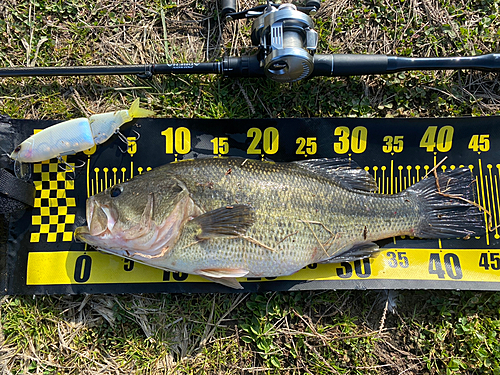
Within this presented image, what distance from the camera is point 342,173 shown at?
108 inches

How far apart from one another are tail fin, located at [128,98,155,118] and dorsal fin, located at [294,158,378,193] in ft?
4.92

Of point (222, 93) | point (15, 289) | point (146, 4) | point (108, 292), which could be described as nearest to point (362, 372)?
point (108, 292)

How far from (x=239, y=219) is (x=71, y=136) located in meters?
1.75

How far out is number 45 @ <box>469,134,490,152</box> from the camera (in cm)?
293

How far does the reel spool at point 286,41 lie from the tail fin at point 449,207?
4.94 ft

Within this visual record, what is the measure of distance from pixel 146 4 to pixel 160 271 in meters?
2.68

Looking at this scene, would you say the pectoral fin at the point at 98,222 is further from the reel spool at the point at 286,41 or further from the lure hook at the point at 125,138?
the reel spool at the point at 286,41

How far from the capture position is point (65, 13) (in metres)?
3.11

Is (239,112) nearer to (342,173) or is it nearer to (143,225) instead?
(342,173)

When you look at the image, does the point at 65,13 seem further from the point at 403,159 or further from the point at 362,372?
the point at 362,372

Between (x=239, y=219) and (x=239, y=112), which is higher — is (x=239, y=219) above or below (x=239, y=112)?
below

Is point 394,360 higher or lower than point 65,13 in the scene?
lower

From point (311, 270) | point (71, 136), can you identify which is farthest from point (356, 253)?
point (71, 136)

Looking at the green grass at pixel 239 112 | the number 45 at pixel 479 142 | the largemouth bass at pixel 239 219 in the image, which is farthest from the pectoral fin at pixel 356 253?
the number 45 at pixel 479 142
